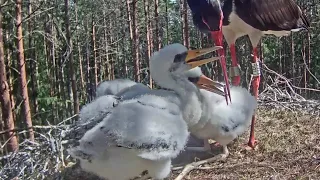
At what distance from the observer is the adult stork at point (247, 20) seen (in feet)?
10.3

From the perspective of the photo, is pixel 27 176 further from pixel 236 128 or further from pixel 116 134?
pixel 236 128

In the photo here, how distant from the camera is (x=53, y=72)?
24.7 metres

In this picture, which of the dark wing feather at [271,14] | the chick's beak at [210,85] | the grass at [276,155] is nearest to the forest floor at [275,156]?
the grass at [276,155]

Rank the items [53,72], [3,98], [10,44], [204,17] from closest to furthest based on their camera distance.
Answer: [204,17], [3,98], [10,44], [53,72]

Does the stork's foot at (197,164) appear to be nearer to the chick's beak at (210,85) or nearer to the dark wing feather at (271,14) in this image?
the chick's beak at (210,85)

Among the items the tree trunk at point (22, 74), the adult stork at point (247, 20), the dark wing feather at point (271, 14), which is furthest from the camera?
the tree trunk at point (22, 74)

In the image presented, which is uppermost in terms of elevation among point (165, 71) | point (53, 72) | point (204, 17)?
point (204, 17)

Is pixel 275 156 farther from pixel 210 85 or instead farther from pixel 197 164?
pixel 210 85

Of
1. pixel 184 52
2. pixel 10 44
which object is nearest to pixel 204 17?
pixel 184 52

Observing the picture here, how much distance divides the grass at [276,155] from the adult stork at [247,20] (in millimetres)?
164

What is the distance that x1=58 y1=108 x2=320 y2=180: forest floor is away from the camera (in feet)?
9.31

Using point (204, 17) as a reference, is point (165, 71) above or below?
below

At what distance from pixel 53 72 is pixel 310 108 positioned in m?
21.6

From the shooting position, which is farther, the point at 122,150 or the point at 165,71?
the point at 165,71
